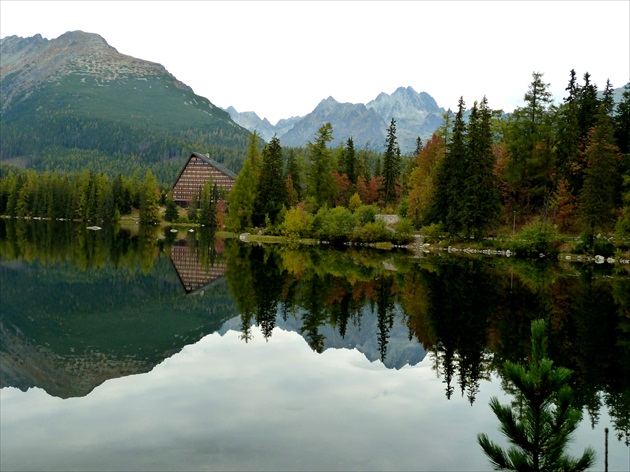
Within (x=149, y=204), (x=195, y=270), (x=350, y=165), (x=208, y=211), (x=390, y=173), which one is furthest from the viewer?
(x=208, y=211)

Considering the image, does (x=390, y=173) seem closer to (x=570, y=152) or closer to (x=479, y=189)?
(x=479, y=189)

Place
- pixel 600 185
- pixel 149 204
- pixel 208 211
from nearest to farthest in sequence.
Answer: pixel 600 185 < pixel 149 204 < pixel 208 211

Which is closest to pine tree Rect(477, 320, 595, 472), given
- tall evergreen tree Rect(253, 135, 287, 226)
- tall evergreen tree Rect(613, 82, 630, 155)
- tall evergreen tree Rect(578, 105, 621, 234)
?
tall evergreen tree Rect(578, 105, 621, 234)

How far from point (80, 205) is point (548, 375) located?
146m

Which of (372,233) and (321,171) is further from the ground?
(321,171)

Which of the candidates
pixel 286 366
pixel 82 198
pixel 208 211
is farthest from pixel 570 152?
pixel 82 198

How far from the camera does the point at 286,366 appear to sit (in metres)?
18.5

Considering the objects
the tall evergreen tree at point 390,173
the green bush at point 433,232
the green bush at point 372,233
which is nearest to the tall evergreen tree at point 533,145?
the green bush at point 433,232

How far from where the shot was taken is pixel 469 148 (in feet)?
219

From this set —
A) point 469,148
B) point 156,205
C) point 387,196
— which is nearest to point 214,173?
point 156,205

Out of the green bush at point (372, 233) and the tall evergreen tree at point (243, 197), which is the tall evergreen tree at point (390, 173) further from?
the tall evergreen tree at point (243, 197)

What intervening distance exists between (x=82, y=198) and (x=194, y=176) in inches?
1787

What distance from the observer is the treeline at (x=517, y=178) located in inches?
2228

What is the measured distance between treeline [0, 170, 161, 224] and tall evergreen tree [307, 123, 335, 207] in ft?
209
